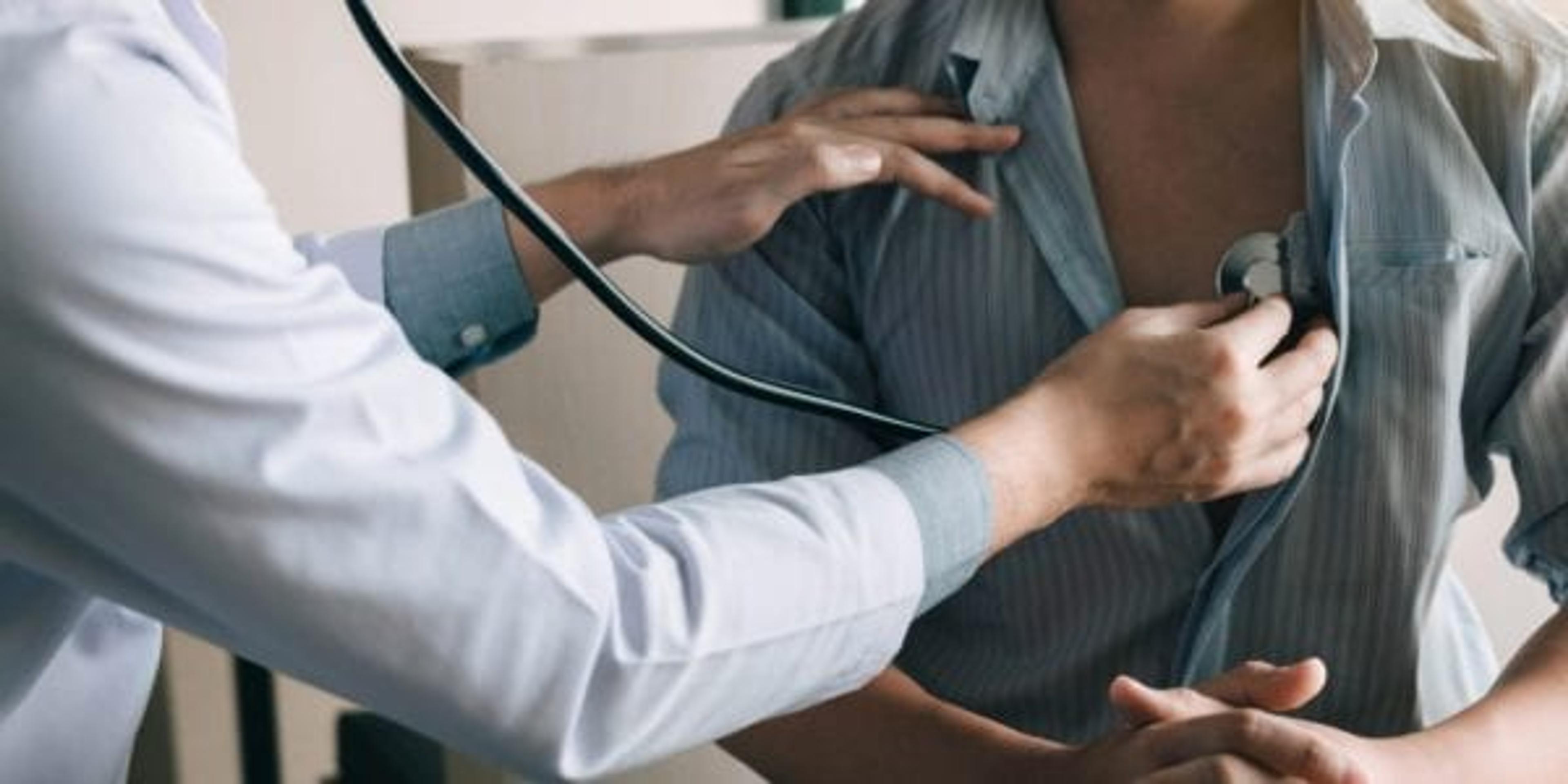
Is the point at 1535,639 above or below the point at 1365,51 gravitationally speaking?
below

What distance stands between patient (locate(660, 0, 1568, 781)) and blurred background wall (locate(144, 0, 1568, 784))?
1107 millimetres

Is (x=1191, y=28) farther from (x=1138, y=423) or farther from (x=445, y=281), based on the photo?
(x=445, y=281)

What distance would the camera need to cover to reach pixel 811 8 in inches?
111

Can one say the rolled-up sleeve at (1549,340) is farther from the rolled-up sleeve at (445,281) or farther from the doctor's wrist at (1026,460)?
the rolled-up sleeve at (445,281)

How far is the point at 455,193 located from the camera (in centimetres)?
184

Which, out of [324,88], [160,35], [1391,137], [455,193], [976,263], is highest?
[160,35]

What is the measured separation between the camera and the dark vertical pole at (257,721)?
96.0 inches

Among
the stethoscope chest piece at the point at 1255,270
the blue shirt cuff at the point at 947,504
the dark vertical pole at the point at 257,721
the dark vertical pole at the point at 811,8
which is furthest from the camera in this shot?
the dark vertical pole at the point at 811,8

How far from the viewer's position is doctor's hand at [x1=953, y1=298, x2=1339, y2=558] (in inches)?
44.4

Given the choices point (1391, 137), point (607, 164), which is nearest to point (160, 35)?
point (1391, 137)

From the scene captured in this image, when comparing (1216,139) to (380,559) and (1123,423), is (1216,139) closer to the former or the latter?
(1123,423)

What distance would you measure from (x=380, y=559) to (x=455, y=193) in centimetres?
92

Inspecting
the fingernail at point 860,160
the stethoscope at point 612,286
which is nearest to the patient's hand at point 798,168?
the fingernail at point 860,160

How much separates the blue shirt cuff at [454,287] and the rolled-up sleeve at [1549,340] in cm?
67
